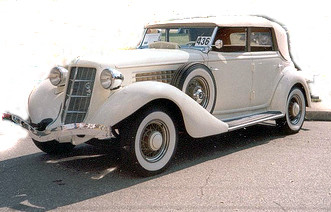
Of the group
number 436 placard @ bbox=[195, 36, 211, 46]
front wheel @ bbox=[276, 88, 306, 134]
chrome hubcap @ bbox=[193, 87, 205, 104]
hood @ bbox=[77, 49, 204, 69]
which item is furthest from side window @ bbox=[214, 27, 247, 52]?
front wheel @ bbox=[276, 88, 306, 134]

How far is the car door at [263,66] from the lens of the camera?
673 centimetres

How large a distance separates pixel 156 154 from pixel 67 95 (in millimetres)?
1237

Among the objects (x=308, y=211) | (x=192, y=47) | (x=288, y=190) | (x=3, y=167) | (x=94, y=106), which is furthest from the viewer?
(x=192, y=47)

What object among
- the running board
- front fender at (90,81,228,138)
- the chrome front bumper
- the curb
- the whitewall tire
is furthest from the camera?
the curb

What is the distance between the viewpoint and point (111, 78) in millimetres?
4926

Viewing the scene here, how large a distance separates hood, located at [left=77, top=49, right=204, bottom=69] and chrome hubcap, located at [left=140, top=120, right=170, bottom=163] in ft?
2.47

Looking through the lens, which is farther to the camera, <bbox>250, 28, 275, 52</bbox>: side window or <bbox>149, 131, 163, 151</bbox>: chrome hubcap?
<bbox>250, 28, 275, 52</bbox>: side window

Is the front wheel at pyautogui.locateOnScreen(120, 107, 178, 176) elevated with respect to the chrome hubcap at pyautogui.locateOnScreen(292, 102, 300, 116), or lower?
elevated

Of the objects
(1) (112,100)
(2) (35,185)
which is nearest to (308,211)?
(1) (112,100)

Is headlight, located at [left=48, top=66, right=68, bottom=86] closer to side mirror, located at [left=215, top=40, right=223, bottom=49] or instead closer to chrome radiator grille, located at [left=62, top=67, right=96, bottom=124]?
chrome radiator grille, located at [left=62, top=67, right=96, bottom=124]

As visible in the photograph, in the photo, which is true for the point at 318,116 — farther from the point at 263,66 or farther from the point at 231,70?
the point at 231,70

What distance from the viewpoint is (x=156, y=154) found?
203 inches

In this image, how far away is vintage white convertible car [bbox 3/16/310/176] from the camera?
487 centimetres

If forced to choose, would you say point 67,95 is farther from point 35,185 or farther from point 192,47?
point 192,47
